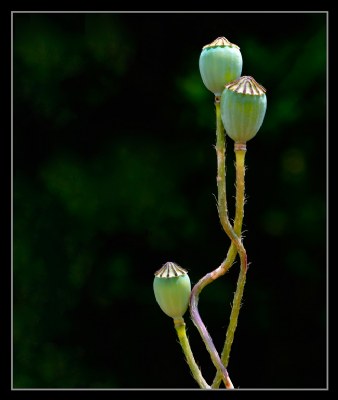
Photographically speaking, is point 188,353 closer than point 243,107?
No

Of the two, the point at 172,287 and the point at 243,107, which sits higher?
the point at 243,107

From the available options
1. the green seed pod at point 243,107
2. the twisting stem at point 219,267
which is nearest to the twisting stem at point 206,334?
the twisting stem at point 219,267

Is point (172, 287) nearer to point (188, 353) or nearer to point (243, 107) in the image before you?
point (188, 353)

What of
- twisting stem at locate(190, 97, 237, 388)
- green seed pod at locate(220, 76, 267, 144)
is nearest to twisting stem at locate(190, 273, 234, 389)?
twisting stem at locate(190, 97, 237, 388)

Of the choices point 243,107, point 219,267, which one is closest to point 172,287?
point 219,267

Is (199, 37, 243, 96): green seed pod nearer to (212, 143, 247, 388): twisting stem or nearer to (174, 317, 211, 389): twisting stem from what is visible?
(212, 143, 247, 388): twisting stem

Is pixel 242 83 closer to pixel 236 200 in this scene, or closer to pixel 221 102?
pixel 221 102

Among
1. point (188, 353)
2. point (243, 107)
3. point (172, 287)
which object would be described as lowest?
point (188, 353)
